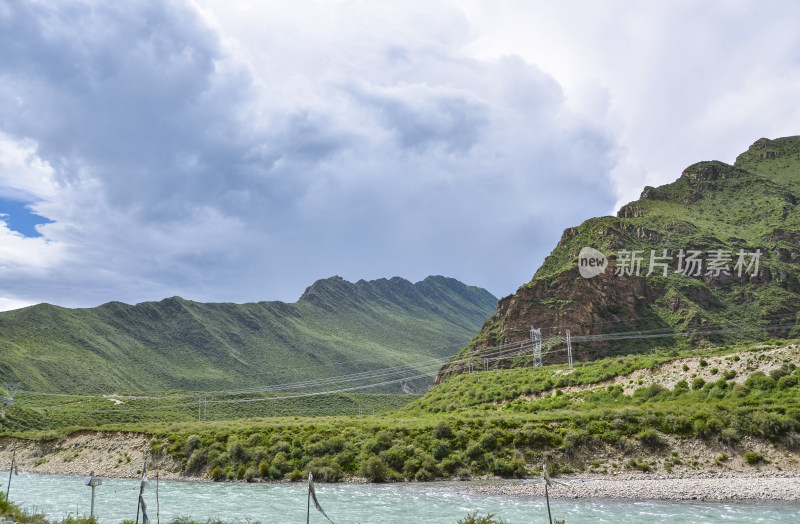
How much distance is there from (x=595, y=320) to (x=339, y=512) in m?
93.0

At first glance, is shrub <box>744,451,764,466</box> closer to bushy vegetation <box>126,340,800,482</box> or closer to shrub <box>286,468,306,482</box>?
bushy vegetation <box>126,340,800,482</box>

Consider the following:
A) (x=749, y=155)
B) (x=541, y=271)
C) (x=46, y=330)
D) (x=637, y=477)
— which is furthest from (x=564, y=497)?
(x=749, y=155)

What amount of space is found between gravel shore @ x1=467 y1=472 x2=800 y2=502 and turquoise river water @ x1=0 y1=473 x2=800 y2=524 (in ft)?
4.02

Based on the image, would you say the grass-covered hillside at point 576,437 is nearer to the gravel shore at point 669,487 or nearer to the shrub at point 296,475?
the shrub at point 296,475

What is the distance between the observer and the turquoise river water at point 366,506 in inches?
1108

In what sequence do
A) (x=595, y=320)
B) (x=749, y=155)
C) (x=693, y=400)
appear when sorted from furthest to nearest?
(x=749, y=155) < (x=595, y=320) < (x=693, y=400)

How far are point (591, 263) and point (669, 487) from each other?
322 ft

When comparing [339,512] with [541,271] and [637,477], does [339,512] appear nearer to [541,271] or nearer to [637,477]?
[637,477]

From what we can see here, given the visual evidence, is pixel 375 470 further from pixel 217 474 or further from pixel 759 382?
pixel 759 382

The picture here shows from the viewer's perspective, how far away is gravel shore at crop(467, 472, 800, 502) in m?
31.7

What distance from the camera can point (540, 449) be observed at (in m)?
43.5

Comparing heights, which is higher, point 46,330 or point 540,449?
point 46,330

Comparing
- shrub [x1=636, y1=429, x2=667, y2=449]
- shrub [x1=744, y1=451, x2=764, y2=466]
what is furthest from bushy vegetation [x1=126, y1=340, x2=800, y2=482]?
shrub [x1=744, y1=451, x2=764, y2=466]

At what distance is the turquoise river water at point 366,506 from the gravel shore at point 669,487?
4.02 feet
